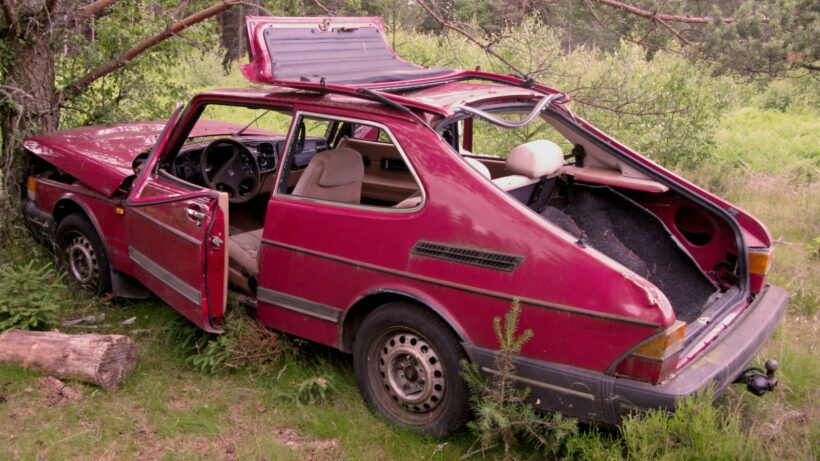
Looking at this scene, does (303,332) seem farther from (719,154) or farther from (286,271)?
(719,154)

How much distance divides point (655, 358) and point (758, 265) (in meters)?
1.50

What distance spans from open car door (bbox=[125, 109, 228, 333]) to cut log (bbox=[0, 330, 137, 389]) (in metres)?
0.44

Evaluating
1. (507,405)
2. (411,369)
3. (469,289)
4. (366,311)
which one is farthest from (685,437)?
(366,311)

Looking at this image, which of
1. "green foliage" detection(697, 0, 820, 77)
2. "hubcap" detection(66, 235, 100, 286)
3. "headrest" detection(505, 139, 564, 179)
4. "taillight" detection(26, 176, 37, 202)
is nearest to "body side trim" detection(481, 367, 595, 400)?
"headrest" detection(505, 139, 564, 179)

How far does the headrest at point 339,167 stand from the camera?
4086 millimetres

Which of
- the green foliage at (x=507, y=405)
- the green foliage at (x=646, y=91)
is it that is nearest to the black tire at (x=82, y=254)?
the green foliage at (x=507, y=405)

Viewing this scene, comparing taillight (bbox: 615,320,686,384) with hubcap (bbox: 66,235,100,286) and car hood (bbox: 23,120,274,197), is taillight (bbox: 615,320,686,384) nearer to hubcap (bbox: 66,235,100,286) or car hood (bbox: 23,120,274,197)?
car hood (bbox: 23,120,274,197)

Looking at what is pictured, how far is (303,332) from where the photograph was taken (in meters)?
3.94

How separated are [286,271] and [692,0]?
597 cm

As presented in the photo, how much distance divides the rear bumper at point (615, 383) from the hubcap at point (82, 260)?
3322 millimetres

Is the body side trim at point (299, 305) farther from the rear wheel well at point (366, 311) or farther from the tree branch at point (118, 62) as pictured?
the tree branch at point (118, 62)

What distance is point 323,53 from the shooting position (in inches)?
172

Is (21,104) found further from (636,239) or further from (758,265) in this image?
Result: (758,265)

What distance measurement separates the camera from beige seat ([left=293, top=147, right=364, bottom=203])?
404 cm
